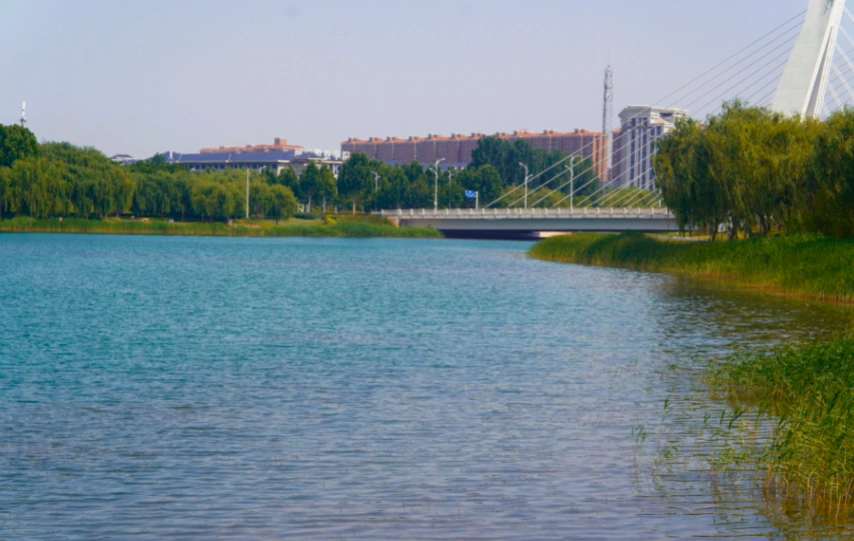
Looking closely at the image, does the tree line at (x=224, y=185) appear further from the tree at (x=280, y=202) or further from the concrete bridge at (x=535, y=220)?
the concrete bridge at (x=535, y=220)

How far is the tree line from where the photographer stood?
87188 millimetres

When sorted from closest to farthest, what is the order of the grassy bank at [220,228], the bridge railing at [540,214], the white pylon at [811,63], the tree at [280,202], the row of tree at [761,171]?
the row of tree at [761,171]
the white pylon at [811,63]
the bridge railing at [540,214]
the grassy bank at [220,228]
the tree at [280,202]

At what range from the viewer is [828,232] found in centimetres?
3594

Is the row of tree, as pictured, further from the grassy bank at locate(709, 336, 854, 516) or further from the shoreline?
the grassy bank at locate(709, 336, 854, 516)

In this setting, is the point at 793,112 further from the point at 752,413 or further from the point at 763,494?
the point at 763,494

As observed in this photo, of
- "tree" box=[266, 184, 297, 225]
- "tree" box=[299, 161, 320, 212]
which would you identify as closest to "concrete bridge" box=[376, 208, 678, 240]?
Result: "tree" box=[266, 184, 297, 225]

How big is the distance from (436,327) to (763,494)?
49.6 feet

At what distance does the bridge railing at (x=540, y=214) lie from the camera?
75.1 meters

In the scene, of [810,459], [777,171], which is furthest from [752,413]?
[777,171]

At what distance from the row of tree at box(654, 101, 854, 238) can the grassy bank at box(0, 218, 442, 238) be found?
184ft

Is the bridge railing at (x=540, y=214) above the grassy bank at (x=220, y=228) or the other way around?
above

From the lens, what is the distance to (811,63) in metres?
44.6

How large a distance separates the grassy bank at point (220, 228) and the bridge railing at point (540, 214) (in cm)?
Result: 302

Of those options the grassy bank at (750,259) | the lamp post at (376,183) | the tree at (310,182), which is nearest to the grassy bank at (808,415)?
the grassy bank at (750,259)
